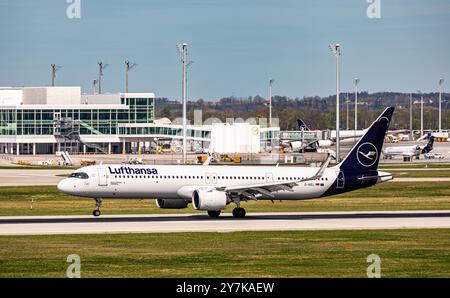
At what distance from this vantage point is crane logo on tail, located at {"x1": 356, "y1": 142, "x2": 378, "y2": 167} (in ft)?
256

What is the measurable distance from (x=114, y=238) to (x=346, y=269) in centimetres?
1646

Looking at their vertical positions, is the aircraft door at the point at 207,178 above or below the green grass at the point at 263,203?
above

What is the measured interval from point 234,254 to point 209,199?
19.8m

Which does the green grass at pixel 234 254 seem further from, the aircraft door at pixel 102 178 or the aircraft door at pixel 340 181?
the aircraft door at pixel 340 181

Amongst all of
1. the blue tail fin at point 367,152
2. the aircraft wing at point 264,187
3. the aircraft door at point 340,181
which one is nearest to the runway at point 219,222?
the aircraft wing at point 264,187

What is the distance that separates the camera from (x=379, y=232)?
62000 mm

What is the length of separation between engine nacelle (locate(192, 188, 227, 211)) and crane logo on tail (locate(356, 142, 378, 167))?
12.9m

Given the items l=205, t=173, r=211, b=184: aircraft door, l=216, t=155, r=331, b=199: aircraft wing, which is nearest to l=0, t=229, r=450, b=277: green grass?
l=216, t=155, r=331, b=199: aircraft wing

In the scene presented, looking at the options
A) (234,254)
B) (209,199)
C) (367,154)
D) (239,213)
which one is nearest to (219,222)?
(209,199)

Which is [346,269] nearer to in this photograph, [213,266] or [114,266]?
[213,266]

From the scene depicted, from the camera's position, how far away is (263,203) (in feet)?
286

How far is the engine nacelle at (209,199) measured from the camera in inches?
2758
